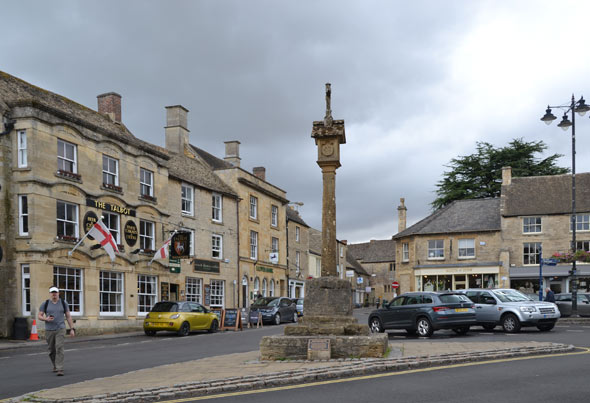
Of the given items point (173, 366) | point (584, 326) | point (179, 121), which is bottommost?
point (584, 326)

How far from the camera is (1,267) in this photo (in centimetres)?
2264

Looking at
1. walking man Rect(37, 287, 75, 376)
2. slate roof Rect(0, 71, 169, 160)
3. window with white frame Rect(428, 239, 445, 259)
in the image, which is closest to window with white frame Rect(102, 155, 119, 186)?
slate roof Rect(0, 71, 169, 160)

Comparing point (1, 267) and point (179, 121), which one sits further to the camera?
point (179, 121)

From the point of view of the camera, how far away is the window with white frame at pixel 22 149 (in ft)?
76.1

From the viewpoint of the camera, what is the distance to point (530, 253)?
45.3 meters

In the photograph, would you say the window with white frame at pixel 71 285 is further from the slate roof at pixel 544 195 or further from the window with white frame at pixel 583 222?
the window with white frame at pixel 583 222

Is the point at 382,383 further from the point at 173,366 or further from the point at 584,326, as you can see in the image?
the point at 584,326

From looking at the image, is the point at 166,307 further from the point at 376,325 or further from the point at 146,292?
the point at 376,325

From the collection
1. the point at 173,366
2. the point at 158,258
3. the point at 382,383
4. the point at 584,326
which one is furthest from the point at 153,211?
the point at 382,383

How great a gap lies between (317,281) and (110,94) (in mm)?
24847

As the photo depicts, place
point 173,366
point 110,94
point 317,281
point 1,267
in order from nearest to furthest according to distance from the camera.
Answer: point 173,366
point 317,281
point 1,267
point 110,94

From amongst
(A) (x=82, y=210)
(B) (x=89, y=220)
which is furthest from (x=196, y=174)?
(A) (x=82, y=210)

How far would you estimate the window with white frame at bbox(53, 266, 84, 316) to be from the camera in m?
23.8

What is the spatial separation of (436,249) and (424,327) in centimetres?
3037
